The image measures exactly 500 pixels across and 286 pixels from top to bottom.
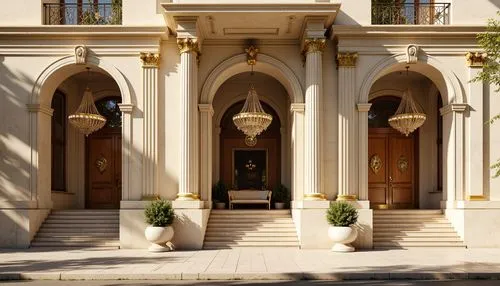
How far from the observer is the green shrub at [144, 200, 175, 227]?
605 inches

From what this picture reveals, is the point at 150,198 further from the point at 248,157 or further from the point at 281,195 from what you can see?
the point at 248,157

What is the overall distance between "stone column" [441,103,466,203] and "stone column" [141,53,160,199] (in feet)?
28.0

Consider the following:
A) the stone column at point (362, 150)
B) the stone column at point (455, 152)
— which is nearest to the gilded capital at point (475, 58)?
the stone column at point (455, 152)

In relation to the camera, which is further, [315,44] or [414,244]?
[315,44]

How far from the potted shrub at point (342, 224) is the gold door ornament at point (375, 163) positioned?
569 centimetres

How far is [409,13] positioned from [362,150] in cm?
449

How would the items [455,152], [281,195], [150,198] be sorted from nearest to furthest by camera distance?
[150,198] → [455,152] → [281,195]

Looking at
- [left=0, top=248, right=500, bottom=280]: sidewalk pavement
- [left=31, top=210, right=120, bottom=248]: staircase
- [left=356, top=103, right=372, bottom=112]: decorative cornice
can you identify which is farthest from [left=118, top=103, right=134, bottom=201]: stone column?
[left=356, top=103, right=372, bottom=112]: decorative cornice

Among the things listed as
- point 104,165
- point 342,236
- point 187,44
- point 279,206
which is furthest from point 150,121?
point 342,236

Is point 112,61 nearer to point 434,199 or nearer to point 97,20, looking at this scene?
point 97,20

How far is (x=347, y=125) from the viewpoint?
54.6 feet

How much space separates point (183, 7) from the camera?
15578 millimetres

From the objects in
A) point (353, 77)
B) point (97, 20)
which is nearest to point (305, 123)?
point (353, 77)

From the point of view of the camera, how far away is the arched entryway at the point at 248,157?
21.8 m
